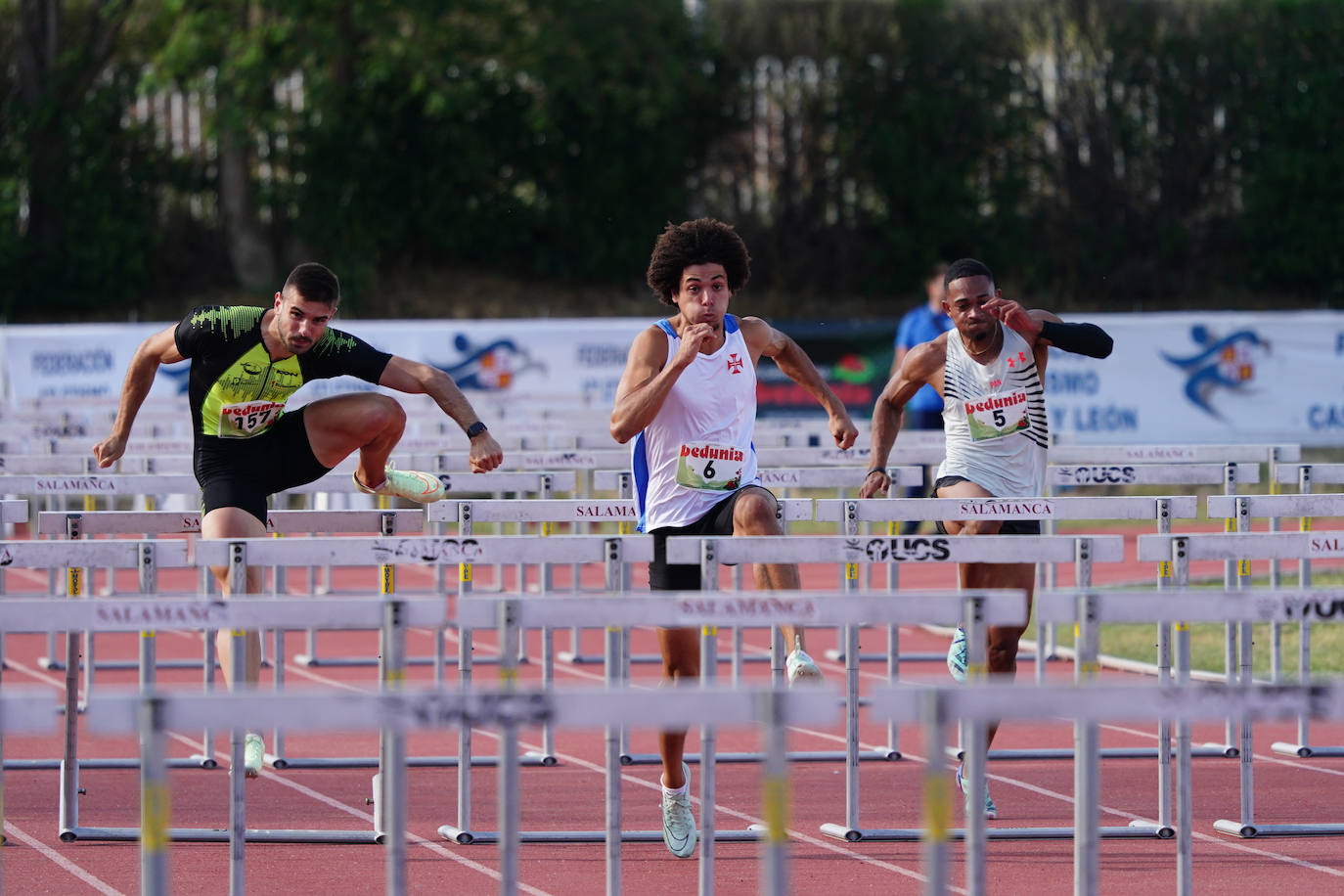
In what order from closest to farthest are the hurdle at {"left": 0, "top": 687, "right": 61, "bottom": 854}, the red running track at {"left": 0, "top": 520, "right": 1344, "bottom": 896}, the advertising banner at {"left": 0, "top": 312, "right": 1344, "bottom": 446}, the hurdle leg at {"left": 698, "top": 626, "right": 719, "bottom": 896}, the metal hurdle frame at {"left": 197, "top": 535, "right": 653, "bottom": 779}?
the hurdle at {"left": 0, "top": 687, "right": 61, "bottom": 854}, the hurdle leg at {"left": 698, "top": 626, "right": 719, "bottom": 896}, the metal hurdle frame at {"left": 197, "top": 535, "right": 653, "bottom": 779}, the red running track at {"left": 0, "top": 520, "right": 1344, "bottom": 896}, the advertising banner at {"left": 0, "top": 312, "right": 1344, "bottom": 446}

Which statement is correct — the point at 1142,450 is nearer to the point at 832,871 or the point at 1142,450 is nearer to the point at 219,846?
the point at 832,871

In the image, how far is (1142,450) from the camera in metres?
9.10

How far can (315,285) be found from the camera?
20.6ft

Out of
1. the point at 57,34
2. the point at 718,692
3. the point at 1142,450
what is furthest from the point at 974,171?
the point at 718,692

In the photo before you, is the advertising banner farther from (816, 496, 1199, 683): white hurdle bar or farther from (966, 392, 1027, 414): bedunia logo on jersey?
(816, 496, 1199, 683): white hurdle bar

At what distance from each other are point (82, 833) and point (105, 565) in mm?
1520

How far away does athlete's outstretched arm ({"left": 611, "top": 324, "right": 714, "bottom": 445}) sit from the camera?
18.7 ft

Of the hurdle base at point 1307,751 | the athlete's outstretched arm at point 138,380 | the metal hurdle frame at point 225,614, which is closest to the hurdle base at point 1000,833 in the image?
the hurdle base at point 1307,751

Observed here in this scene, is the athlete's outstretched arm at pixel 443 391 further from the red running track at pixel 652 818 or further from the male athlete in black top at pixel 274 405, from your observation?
the red running track at pixel 652 818

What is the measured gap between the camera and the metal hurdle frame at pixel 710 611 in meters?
4.27

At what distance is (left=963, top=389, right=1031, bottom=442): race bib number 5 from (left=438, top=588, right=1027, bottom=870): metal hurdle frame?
216 centimetres

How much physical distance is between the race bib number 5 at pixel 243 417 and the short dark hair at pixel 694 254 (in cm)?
155

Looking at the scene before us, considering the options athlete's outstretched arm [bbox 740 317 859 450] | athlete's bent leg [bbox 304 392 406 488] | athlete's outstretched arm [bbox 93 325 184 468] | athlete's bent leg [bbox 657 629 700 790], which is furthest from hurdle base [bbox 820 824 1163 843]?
athlete's outstretched arm [bbox 93 325 184 468]

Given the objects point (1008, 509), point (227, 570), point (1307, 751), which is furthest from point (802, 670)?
point (1307, 751)
